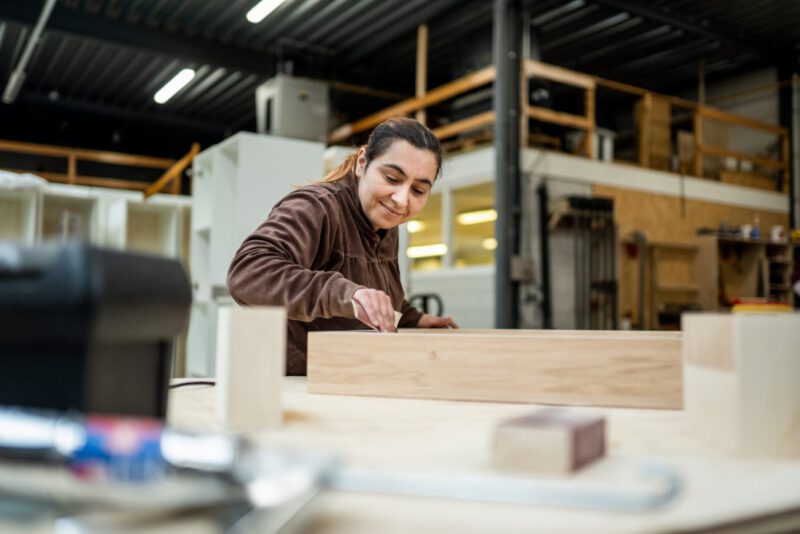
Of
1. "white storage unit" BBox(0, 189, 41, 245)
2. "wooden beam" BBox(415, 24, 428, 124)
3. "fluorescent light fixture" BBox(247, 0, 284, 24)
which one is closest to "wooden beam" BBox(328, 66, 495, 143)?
"wooden beam" BBox(415, 24, 428, 124)

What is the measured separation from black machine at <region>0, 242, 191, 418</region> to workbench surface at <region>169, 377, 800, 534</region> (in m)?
0.16

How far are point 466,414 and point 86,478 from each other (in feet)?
1.69

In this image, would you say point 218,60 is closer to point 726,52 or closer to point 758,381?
point 726,52

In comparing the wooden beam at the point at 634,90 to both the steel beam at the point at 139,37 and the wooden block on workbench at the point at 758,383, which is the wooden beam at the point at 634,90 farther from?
the wooden block on workbench at the point at 758,383

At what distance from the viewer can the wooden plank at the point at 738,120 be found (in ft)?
28.5

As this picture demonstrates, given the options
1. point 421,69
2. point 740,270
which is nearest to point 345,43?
point 421,69

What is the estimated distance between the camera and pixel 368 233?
191cm

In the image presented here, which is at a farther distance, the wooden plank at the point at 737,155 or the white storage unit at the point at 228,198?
the wooden plank at the point at 737,155

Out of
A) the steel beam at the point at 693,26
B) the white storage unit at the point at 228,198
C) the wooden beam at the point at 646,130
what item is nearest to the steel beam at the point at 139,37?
the white storage unit at the point at 228,198

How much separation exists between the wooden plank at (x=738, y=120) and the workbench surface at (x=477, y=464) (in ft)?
28.6

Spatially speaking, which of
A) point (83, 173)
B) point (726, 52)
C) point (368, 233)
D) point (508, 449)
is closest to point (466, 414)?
point (508, 449)

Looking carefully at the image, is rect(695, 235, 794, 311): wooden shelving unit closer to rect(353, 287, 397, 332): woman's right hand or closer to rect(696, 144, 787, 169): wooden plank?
rect(696, 144, 787, 169): wooden plank

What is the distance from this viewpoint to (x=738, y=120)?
9023 millimetres

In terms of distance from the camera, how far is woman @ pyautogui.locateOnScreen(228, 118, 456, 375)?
4.91 feet
